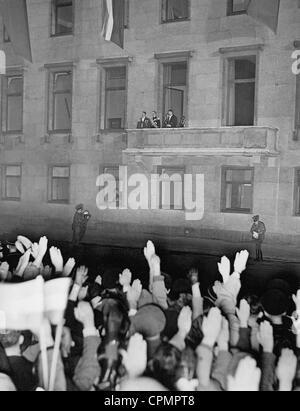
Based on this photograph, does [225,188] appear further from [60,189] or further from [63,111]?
[63,111]

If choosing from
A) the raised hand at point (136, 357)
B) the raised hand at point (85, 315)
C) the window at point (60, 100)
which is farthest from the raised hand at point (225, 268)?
the window at point (60, 100)

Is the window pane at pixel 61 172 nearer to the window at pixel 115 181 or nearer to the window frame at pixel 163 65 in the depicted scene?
the window at pixel 115 181

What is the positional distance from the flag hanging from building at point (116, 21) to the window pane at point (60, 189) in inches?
38.5

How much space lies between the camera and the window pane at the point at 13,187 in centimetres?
461

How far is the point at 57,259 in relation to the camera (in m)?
4.32

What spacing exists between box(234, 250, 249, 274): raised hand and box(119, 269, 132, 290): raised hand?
663 mm

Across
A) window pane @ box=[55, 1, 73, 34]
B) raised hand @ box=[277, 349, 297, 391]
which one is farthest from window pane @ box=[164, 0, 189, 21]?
raised hand @ box=[277, 349, 297, 391]

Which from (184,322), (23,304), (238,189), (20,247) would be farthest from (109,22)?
(184,322)

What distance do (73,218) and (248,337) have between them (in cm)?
155

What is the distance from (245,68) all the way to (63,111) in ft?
4.23

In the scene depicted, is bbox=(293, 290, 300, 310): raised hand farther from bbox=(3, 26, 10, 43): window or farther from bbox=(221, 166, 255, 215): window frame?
bbox=(3, 26, 10, 43): window

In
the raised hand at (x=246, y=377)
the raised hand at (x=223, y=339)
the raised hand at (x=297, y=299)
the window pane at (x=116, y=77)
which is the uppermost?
the window pane at (x=116, y=77)
